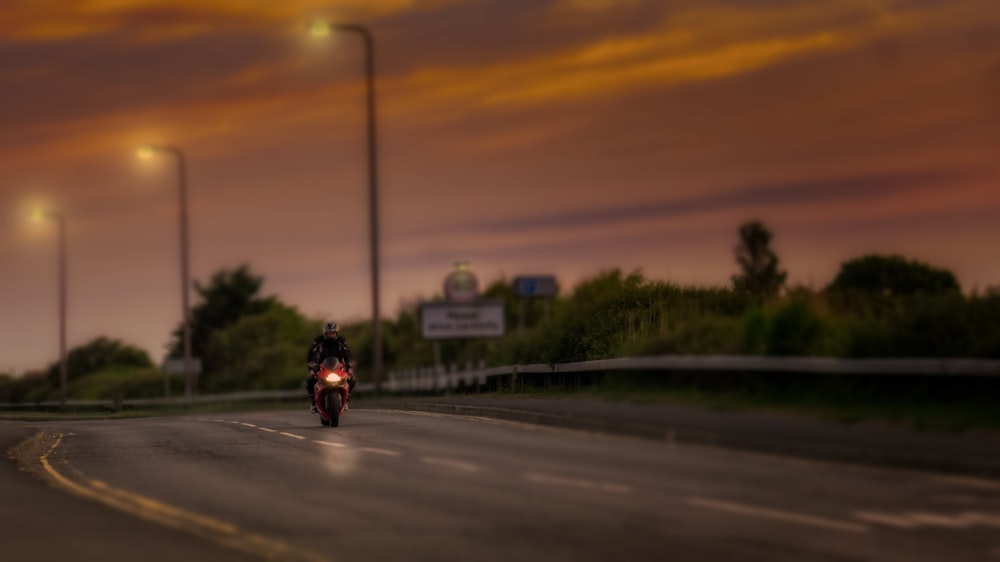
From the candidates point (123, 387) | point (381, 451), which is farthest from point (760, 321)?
point (123, 387)

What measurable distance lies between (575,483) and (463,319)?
3492cm

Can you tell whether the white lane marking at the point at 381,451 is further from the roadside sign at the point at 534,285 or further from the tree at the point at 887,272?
the tree at the point at 887,272

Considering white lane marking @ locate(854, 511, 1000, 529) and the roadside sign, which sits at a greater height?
the roadside sign

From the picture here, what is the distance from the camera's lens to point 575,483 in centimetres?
1686

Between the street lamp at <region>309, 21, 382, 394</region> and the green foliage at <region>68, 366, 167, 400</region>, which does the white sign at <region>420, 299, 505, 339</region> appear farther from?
the green foliage at <region>68, 366, 167, 400</region>

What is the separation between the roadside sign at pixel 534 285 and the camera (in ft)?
161

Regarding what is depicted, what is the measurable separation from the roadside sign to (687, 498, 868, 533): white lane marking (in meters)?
33.8

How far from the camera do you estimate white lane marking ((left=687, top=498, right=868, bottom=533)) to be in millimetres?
13484

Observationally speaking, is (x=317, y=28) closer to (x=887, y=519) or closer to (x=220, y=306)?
(x=887, y=519)

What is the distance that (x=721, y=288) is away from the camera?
33812 mm

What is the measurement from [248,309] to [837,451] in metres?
128

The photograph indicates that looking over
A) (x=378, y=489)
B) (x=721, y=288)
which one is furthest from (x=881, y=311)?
(x=378, y=489)

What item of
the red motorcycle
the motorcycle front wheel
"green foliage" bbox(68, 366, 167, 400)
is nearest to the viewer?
the motorcycle front wheel

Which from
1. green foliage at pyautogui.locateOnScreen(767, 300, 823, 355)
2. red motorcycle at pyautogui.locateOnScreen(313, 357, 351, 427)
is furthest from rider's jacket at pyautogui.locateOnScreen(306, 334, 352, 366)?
green foliage at pyautogui.locateOnScreen(767, 300, 823, 355)
